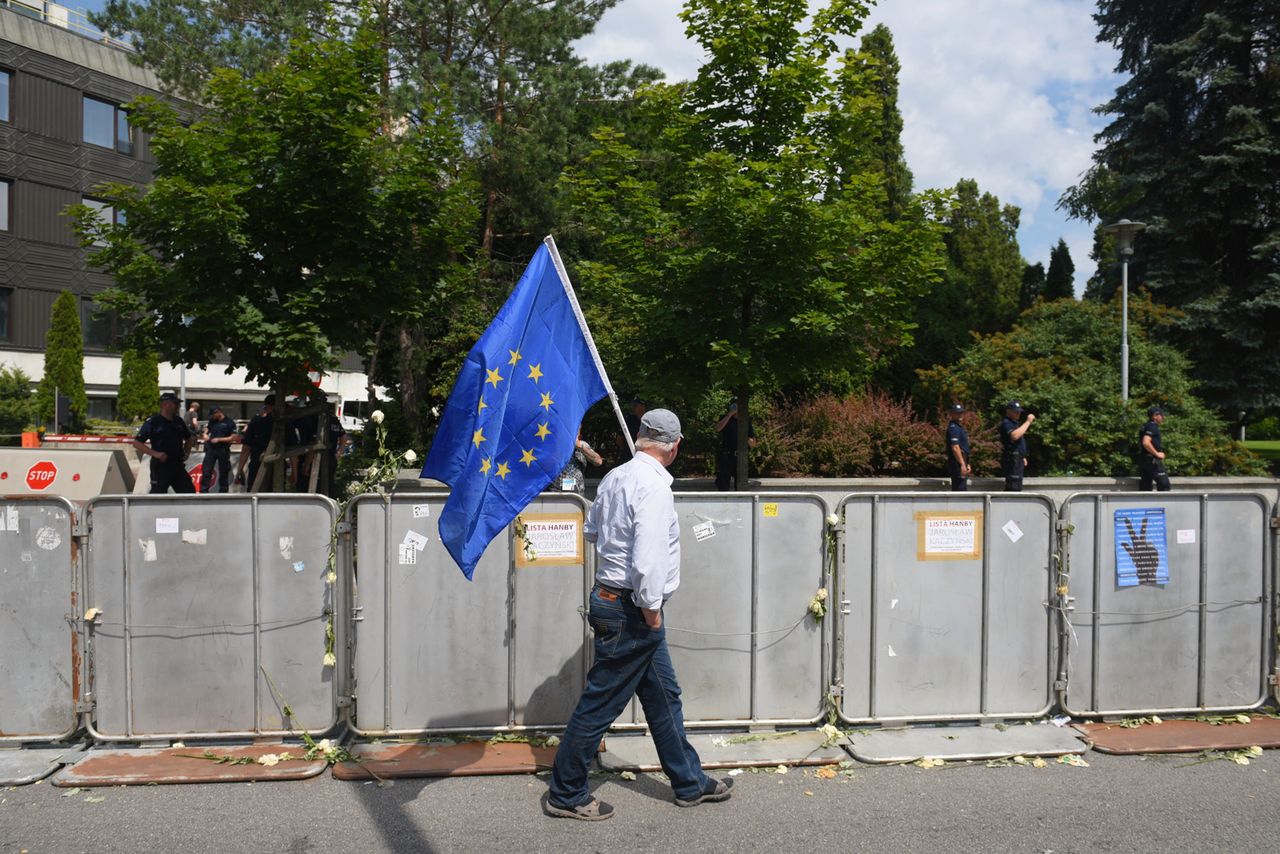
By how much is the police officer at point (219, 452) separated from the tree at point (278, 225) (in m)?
3.47

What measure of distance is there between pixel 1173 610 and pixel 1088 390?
12084 millimetres

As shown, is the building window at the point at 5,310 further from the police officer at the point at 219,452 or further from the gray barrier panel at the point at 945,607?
the gray barrier panel at the point at 945,607

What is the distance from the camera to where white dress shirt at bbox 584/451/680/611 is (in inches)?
177

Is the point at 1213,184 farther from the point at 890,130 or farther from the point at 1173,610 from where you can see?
the point at 1173,610

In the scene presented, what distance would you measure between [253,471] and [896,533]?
9292 millimetres

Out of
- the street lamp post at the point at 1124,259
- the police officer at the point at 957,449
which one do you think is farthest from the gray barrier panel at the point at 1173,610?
the street lamp post at the point at 1124,259

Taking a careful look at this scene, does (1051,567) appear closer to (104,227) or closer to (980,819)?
(980,819)

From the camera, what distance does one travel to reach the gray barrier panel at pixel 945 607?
588cm

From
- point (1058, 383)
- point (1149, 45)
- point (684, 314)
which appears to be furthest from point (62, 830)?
point (1149, 45)

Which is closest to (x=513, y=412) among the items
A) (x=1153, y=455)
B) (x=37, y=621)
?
(x=37, y=621)

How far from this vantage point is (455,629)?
5660 mm

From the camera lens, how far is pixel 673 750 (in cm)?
475

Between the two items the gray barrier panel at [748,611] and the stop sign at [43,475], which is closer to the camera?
the gray barrier panel at [748,611]

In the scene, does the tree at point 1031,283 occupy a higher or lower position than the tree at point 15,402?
higher
